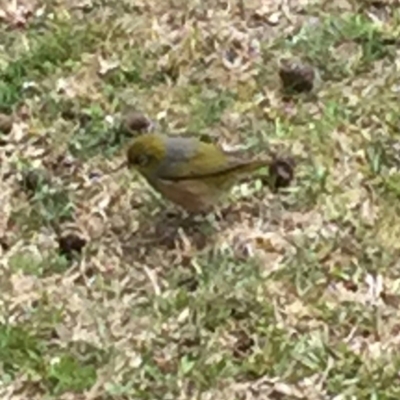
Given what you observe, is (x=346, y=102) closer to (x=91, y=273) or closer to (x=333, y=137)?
(x=333, y=137)

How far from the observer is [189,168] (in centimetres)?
415

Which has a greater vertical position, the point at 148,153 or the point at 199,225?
the point at 148,153

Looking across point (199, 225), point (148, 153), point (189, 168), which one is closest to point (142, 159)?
point (148, 153)

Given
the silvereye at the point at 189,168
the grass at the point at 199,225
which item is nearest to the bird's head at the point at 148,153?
the silvereye at the point at 189,168

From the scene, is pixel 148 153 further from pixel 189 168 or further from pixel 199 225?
pixel 199 225

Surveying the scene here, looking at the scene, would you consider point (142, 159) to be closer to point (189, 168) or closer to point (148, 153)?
point (148, 153)

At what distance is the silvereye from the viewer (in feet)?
13.6

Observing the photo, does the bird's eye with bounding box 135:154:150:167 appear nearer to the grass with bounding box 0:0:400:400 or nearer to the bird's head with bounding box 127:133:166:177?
the bird's head with bounding box 127:133:166:177

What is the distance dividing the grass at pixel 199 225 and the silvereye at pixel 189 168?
0.13 meters

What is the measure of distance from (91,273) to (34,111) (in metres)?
0.76

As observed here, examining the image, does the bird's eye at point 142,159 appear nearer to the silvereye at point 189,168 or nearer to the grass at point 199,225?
the silvereye at point 189,168

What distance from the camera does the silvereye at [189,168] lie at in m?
4.13

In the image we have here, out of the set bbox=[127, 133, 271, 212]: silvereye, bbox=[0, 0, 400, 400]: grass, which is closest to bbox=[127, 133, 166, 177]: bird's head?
bbox=[127, 133, 271, 212]: silvereye

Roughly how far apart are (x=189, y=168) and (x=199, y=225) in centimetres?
19
